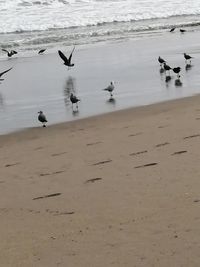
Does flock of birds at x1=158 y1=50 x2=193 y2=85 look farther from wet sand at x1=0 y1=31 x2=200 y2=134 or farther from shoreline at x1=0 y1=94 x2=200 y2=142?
shoreline at x1=0 y1=94 x2=200 y2=142

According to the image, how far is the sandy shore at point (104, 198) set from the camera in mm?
3203

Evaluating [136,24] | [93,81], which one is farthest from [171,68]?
[136,24]

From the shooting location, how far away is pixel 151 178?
449cm

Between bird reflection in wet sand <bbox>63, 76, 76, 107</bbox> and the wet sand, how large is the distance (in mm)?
19

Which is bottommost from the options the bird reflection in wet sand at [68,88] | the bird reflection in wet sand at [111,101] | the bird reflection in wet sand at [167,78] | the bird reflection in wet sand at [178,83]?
the bird reflection in wet sand at [178,83]

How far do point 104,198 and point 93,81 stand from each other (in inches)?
296

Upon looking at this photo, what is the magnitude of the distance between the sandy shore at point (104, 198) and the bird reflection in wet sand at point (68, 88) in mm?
2816

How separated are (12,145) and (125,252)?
3.90 m

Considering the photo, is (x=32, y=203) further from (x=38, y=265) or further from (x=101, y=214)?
(x=38, y=265)

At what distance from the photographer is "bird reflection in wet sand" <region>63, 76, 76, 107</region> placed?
9.82 metres

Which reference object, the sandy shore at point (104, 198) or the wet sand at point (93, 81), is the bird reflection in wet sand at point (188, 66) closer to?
the wet sand at point (93, 81)

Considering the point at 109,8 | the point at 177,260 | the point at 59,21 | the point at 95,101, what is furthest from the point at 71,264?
the point at 109,8

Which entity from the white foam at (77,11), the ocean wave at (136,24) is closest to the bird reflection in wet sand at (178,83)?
the ocean wave at (136,24)

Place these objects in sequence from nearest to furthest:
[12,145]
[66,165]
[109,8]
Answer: [66,165] < [12,145] < [109,8]
